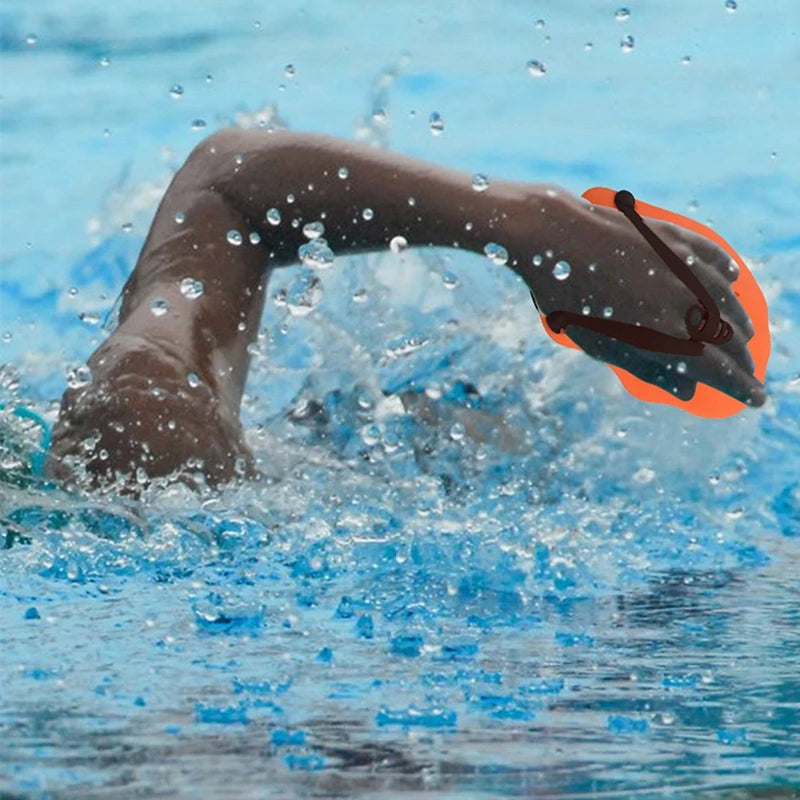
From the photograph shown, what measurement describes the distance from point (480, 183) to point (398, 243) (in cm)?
17

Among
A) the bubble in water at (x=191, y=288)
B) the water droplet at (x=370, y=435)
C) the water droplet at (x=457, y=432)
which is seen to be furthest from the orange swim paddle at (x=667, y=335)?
the water droplet at (x=370, y=435)

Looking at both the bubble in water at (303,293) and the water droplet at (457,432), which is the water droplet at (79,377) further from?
the water droplet at (457,432)

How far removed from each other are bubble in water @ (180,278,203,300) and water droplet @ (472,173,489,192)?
51 centimetres

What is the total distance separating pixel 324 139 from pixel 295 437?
99 cm

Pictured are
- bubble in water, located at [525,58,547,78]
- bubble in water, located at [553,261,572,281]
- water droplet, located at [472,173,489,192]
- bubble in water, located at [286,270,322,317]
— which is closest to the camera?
bubble in water, located at [553,261,572,281]

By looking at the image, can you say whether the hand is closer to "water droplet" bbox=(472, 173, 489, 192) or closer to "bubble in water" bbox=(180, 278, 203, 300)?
"water droplet" bbox=(472, 173, 489, 192)

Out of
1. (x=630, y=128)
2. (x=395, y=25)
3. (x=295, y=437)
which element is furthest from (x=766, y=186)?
(x=295, y=437)

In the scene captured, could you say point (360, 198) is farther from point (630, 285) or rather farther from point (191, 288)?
point (630, 285)

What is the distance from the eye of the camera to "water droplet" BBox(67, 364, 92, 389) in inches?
106

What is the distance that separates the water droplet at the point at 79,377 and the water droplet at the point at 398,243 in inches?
22.1

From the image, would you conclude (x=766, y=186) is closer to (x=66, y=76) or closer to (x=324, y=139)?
(x=66, y=76)

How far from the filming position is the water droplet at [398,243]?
2760 mm

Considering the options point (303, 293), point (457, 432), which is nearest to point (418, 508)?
point (303, 293)

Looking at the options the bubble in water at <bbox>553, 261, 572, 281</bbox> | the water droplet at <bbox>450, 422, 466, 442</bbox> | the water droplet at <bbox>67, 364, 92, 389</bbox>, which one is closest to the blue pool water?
the water droplet at <bbox>450, 422, 466, 442</bbox>
